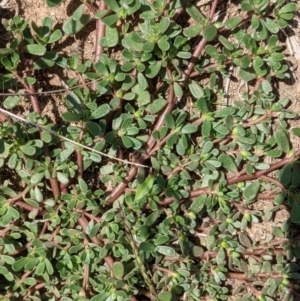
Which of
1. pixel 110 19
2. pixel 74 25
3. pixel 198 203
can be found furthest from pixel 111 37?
pixel 198 203

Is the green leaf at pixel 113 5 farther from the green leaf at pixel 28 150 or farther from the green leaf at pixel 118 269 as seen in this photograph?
the green leaf at pixel 118 269

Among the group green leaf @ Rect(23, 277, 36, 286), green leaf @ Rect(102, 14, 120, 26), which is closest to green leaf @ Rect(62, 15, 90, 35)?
green leaf @ Rect(102, 14, 120, 26)

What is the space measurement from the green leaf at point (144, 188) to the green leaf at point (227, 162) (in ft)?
1.20

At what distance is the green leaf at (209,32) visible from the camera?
267cm

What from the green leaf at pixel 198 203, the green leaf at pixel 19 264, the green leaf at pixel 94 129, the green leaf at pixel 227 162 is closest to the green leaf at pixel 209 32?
the green leaf at pixel 227 162

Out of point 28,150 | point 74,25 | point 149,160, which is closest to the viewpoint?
point 28,150

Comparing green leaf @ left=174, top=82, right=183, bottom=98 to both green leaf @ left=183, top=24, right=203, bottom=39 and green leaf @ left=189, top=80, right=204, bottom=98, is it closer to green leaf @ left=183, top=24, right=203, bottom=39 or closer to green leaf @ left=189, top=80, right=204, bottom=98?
green leaf @ left=189, top=80, right=204, bottom=98

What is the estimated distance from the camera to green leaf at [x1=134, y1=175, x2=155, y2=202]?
266 cm

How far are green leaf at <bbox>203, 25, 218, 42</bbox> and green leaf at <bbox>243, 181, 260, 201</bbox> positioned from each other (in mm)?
776

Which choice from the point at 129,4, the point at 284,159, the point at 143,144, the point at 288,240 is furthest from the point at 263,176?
the point at 129,4

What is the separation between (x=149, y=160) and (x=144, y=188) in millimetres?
211

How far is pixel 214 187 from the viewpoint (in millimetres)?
2797

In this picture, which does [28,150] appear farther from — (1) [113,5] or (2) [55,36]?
(1) [113,5]

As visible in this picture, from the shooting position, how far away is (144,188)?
2.67m
